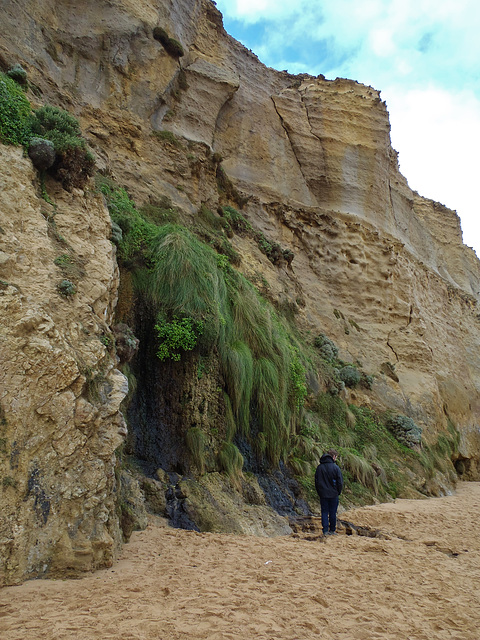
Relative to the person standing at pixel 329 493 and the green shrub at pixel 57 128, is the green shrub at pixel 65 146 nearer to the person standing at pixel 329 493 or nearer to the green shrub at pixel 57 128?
the green shrub at pixel 57 128

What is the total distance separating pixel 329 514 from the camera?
22.6 feet

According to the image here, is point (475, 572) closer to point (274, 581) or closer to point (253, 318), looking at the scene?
point (274, 581)

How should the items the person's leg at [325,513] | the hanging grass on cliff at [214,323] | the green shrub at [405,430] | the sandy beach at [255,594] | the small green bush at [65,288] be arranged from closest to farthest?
the sandy beach at [255,594]
the small green bush at [65,288]
the person's leg at [325,513]
the hanging grass on cliff at [214,323]
the green shrub at [405,430]

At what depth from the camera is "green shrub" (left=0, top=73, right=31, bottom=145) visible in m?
6.12

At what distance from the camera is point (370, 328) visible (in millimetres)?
17625

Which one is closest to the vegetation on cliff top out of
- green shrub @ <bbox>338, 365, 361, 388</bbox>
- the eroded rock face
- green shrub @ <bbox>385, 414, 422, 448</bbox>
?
the eroded rock face

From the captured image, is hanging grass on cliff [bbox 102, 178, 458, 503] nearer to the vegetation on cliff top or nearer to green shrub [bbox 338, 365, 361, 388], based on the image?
the vegetation on cliff top

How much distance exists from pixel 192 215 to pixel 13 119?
20.7 ft

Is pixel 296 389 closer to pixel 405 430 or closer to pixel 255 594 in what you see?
pixel 255 594

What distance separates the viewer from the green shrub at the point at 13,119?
6.12 m

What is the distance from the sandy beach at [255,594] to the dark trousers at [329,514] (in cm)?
86

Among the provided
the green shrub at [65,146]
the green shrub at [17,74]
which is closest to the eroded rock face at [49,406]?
the green shrub at [65,146]

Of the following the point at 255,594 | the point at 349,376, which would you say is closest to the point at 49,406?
the point at 255,594

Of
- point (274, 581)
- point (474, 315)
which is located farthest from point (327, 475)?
point (474, 315)
